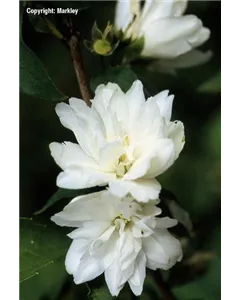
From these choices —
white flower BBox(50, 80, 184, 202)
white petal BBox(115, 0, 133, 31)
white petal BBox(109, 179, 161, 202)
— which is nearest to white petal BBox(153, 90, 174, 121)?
white flower BBox(50, 80, 184, 202)

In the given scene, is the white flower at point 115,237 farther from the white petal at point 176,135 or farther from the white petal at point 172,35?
the white petal at point 172,35

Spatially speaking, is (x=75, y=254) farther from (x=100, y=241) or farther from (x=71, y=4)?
(x=71, y=4)

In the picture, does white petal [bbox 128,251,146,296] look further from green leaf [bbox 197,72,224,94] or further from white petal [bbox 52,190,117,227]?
green leaf [bbox 197,72,224,94]

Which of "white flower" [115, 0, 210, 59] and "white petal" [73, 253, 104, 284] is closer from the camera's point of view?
"white petal" [73, 253, 104, 284]

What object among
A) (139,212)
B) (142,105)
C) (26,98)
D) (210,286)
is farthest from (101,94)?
(210,286)

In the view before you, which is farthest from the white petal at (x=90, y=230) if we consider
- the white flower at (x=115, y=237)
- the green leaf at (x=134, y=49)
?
the green leaf at (x=134, y=49)

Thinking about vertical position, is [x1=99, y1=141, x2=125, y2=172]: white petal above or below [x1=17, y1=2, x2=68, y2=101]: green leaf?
below

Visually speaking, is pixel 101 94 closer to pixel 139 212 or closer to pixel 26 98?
pixel 139 212
